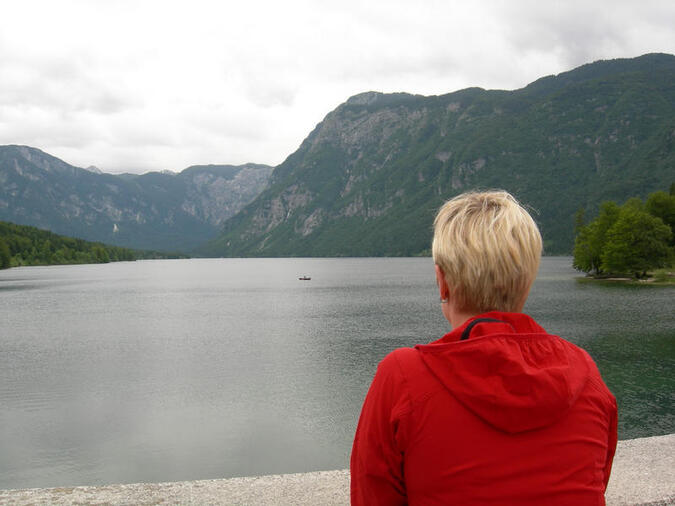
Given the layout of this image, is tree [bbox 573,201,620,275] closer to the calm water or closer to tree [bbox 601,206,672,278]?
tree [bbox 601,206,672,278]

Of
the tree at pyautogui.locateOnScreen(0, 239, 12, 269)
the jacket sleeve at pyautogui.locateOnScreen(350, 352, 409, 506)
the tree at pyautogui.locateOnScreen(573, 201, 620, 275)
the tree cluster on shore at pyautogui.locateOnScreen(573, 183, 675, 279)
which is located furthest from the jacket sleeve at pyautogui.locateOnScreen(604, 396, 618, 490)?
the tree at pyautogui.locateOnScreen(0, 239, 12, 269)

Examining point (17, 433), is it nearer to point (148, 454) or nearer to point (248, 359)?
point (148, 454)

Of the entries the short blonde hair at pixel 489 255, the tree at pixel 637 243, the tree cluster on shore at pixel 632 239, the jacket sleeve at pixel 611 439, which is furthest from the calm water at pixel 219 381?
the tree cluster on shore at pixel 632 239

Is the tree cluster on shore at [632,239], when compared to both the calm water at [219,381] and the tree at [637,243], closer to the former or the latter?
the tree at [637,243]

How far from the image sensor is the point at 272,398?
2266cm

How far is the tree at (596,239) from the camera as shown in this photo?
86.4 meters

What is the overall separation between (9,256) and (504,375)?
204 metres

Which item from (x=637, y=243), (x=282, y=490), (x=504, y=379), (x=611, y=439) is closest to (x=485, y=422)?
(x=504, y=379)

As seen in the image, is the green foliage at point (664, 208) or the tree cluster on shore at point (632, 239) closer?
the tree cluster on shore at point (632, 239)

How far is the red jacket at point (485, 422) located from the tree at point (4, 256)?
641 ft

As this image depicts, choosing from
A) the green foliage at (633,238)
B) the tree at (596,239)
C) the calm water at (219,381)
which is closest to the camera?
the calm water at (219,381)

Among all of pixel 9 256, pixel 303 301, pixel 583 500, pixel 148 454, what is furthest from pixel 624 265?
pixel 9 256

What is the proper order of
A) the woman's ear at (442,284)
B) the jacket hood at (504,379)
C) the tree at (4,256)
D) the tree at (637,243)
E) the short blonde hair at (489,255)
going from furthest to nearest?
the tree at (4,256) → the tree at (637,243) → the woman's ear at (442,284) → the short blonde hair at (489,255) → the jacket hood at (504,379)

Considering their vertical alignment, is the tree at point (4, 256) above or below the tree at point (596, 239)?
below
